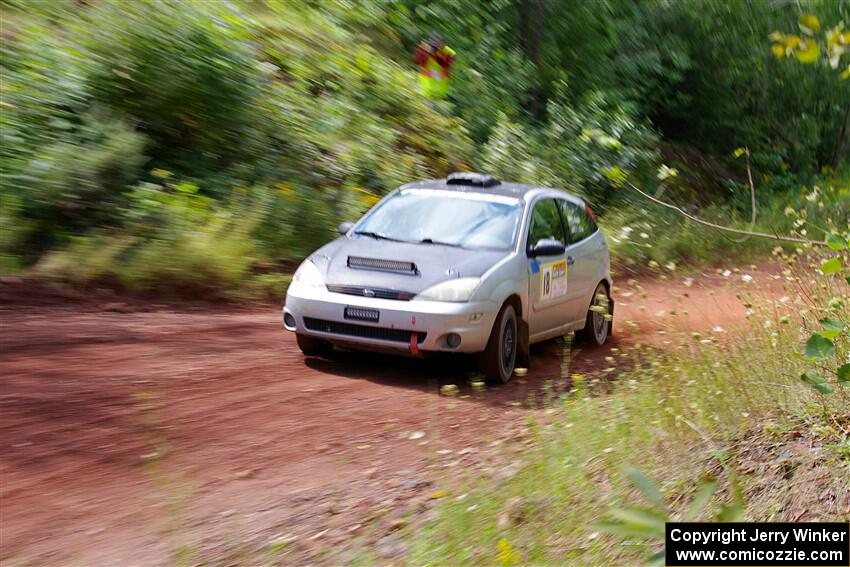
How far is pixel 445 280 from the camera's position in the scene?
828cm

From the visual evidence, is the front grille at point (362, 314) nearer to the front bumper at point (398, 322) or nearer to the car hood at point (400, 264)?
the front bumper at point (398, 322)

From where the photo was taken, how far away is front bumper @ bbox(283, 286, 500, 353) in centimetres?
812

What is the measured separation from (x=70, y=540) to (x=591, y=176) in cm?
1712

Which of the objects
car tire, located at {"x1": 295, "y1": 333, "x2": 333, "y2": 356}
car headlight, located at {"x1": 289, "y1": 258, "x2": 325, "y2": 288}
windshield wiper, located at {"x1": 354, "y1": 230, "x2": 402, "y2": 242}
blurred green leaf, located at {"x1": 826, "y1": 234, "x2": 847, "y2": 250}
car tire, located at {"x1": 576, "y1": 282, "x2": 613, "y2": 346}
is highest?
blurred green leaf, located at {"x1": 826, "y1": 234, "x2": 847, "y2": 250}

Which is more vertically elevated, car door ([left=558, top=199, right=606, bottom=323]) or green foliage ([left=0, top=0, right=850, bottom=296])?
green foliage ([left=0, top=0, right=850, bottom=296])

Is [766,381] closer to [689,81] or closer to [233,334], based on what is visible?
[233,334]

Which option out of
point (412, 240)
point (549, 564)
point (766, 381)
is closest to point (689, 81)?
point (412, 240)

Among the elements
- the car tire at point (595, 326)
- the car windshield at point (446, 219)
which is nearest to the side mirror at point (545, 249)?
the car windshield at point (446, 219)

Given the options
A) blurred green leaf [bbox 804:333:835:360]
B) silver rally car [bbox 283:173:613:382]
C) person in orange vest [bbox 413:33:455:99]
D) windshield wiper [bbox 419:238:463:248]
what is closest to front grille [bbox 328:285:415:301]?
silver rally car [bbox 283:173:613:382]

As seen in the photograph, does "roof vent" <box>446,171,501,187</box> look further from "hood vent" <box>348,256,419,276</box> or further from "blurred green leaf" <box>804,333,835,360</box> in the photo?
"blurred green leaf" <box>804,333,835,360</box>

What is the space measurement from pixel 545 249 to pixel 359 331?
1.97 meters

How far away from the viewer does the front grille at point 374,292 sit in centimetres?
822

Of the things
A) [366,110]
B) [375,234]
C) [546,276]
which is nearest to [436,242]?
[375,234]

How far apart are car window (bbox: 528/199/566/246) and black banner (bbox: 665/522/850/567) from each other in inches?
211
